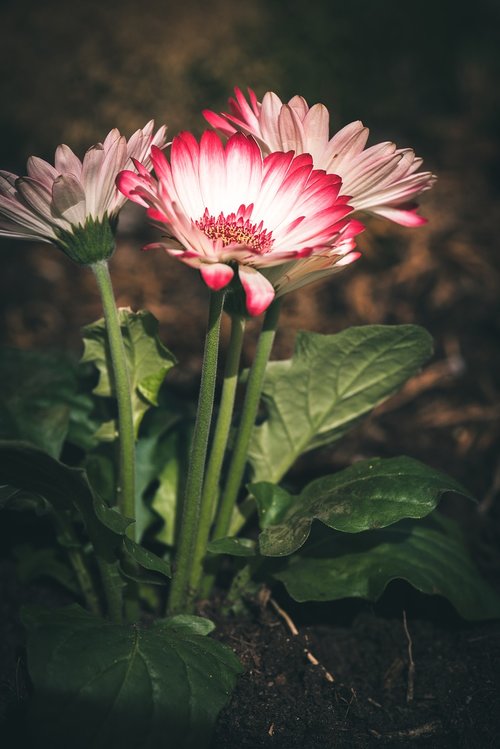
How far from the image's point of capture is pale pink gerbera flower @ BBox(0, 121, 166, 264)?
3.83 ft

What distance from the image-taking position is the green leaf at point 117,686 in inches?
43.0

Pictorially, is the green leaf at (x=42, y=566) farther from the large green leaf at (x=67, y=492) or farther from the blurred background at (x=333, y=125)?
the blurred background at (x=333, y=125)

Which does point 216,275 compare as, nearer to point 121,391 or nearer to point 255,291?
point 255,291

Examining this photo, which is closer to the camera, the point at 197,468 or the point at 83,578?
the point at 197,468

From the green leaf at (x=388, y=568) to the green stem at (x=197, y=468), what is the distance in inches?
8.6

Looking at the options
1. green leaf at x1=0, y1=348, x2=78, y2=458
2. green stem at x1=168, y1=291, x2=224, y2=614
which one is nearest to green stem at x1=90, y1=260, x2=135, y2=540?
green stem at x1=168, y1=291, x2=224, y2=614

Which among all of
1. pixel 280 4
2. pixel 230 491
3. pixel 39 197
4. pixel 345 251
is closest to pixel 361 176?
pixel 345 251

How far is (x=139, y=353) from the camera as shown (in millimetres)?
1542

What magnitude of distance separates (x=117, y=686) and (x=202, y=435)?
1.47 ft

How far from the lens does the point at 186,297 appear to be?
10.2 ft

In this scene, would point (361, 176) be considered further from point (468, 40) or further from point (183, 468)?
point (468, 40)

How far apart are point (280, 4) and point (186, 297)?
5.88ft

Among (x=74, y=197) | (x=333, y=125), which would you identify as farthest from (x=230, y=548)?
(x=333, y=125)

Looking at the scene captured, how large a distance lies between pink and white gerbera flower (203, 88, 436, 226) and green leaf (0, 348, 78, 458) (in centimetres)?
80
